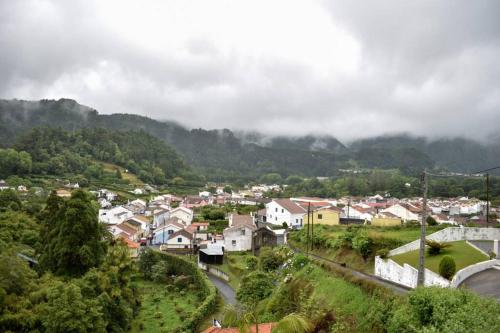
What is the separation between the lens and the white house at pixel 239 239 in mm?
46188

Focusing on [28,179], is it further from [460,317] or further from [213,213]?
[460,317]

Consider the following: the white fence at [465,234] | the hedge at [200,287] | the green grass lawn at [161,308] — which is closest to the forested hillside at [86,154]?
the hedge at [200,287]

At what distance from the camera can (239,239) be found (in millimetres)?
46219

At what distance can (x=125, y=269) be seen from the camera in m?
26.4

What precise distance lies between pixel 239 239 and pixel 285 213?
1272 cm

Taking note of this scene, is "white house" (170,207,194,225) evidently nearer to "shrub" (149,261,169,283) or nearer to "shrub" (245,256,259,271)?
"shrub" (149,261,169,283)

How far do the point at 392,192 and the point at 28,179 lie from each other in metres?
86.6

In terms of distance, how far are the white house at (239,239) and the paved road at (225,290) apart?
684 centimetres

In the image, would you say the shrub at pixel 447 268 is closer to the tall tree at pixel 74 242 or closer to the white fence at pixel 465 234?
the white fence at pixel 465 234

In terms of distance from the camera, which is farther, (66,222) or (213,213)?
(213,213)

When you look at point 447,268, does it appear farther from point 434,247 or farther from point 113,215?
point 113,215

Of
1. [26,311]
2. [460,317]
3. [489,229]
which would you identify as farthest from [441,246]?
[26,311]

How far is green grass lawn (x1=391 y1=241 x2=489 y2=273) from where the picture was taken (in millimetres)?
20797

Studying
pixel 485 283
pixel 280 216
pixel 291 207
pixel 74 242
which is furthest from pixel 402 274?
pixel 280 216
